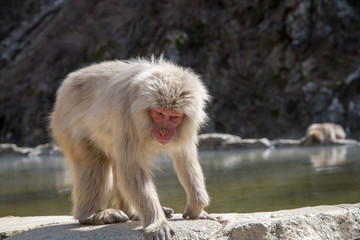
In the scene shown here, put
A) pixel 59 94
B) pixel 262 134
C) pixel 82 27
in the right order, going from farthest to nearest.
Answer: pixel 82 27, pixel 262 134, pixel 59 94

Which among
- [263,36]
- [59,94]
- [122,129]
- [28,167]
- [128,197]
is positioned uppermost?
[263,36]

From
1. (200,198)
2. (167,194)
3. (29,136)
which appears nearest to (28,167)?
(167,194)

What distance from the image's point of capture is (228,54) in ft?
57.4

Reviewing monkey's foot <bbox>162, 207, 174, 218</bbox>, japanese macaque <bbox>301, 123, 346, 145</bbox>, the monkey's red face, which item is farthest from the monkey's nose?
japanese macaque <bbox>301, 123, 346, 145</bbox>

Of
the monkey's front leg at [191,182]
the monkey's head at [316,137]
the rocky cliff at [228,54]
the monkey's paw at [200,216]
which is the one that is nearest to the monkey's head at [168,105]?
the monkey's front leg at [191,182]

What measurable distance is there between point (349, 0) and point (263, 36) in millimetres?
2936

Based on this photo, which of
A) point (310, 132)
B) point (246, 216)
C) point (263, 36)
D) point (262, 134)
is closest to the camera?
point (246, 216)

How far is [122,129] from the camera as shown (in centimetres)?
343

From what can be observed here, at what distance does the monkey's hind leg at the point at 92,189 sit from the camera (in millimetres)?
3744

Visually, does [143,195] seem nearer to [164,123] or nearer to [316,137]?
[164,123]

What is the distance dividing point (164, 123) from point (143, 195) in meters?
0.49

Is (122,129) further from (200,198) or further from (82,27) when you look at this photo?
(82,27)

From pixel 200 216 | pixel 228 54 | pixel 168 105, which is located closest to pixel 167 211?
pixel 200 216

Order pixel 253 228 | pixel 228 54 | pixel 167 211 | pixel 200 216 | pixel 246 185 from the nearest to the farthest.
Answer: pixel 253 228 < pixel 200 216 < pixel 167 211 < pixel 246 185 < pixel 228 54
